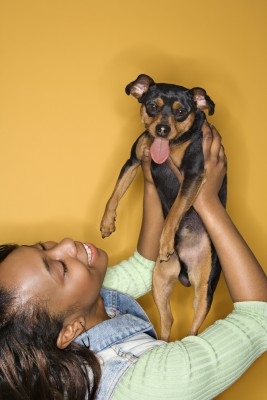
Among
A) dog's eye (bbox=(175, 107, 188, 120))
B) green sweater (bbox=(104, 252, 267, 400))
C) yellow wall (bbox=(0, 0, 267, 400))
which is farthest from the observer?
yellow wall (bbox=(0, 0, 267, 400))

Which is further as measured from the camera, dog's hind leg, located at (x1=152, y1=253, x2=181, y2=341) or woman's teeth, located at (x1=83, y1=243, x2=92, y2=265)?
dog's hind leg, located at (x1=152, y1=253, x2=181, y2=341)

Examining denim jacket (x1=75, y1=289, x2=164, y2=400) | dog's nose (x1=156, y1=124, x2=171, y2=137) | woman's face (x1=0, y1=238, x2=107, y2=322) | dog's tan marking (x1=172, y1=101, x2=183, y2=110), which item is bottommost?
denim jacket (x1=75, y1=289, x2=164, y2=400)

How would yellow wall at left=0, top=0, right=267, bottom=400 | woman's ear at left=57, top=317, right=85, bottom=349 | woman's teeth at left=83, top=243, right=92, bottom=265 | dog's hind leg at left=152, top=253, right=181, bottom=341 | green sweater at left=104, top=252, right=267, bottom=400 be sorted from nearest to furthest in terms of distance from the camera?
1. green sweater at left=104, top=252, right=267, bottom=400
2. woman's ear at left=57, top=317, right=85, bottom=349
3. woman's teeth at left=83, top=243, right=92, bottom=265
4. dog's hind leg at left=152, top=253, right=181, bottom=341
5. yellow wall at left=0, top=0, right=267, bottom=400

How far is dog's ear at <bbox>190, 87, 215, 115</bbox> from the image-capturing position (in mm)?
1677

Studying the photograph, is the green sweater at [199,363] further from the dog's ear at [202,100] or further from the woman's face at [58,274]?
the dog's ear at [202,100]

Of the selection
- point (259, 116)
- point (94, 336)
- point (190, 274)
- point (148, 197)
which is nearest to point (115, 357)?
point (94, 336)

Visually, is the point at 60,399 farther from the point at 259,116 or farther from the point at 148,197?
the point at 259,116

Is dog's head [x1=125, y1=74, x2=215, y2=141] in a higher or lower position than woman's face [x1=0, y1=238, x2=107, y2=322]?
higher

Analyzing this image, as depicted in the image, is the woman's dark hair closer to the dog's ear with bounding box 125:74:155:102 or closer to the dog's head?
the dog's head

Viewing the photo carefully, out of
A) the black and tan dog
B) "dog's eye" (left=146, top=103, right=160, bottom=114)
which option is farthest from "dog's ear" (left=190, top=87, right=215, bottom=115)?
"dog's eye" (left=146, top=103, right=160, bottom=114)

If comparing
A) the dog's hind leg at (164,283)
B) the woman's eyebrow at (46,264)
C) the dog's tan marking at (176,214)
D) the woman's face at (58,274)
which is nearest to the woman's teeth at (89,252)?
the woman's face at (58,274)

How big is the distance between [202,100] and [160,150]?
0.72 ft

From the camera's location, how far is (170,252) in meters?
1.64

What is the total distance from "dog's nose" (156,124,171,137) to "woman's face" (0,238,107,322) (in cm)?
40
